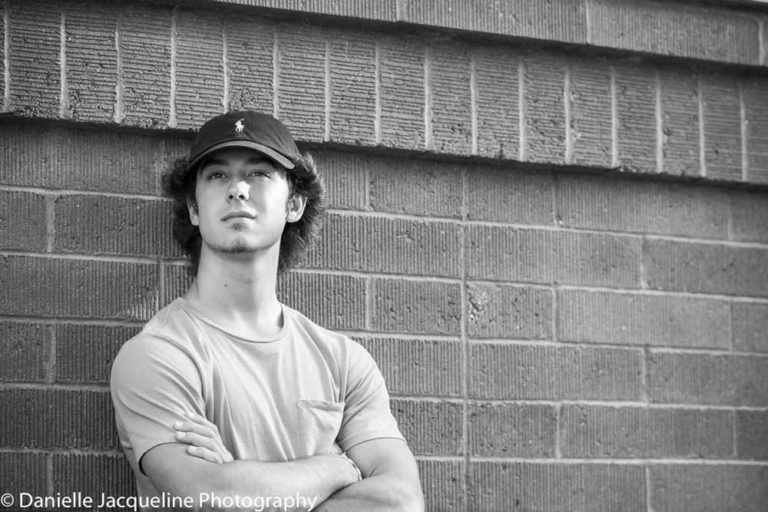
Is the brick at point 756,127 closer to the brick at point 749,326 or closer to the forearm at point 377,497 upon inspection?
the brick at point 749,326

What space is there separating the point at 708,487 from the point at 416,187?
1580 mm

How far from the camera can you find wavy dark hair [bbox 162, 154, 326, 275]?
4188mm

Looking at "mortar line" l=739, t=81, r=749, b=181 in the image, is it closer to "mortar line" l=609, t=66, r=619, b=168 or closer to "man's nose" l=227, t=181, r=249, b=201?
"mortar line" l=609, t=66, r=619, b=168

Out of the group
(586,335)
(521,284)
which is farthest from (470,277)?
(586,335)

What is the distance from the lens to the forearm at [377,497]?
3.76 m

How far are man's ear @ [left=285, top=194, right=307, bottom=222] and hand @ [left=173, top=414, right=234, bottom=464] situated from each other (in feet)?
2.84

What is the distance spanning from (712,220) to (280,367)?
2.04 meters

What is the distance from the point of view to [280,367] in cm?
394

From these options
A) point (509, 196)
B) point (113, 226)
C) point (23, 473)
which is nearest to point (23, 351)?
point (23, 473)

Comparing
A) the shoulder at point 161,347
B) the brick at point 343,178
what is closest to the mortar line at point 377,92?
the brick at point 343,178

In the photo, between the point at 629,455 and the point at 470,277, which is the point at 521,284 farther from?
the point at 629,455

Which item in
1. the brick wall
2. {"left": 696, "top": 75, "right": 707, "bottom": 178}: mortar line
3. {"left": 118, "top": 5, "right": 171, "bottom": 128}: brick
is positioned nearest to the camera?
the brick wall

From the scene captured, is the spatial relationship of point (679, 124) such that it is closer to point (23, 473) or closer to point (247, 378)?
point (247, 378)

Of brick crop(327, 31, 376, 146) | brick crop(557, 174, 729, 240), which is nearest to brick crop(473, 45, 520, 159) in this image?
brick crop(557, 174, 729, 240)
